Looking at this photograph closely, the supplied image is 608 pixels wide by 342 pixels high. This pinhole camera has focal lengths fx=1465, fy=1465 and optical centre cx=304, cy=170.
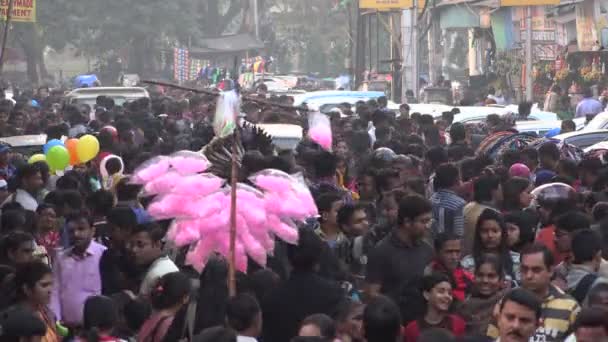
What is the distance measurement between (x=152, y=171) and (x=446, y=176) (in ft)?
10.8

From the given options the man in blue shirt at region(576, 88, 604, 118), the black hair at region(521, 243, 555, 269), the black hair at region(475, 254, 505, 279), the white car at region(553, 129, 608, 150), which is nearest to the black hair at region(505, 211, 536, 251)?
the black hair at region(475, 254, 505, 279)

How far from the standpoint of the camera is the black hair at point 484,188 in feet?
34.3

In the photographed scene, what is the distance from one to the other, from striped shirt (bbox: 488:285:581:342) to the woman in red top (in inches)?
8.5

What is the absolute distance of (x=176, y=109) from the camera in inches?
955

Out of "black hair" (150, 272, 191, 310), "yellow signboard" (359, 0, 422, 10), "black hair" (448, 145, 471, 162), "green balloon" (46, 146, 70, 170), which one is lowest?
"black hair" (150, 272, 191, 310)

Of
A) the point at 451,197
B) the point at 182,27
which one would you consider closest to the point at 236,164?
the point at 451,197

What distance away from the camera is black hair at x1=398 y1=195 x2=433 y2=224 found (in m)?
8.82

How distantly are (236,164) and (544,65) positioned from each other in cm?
2719

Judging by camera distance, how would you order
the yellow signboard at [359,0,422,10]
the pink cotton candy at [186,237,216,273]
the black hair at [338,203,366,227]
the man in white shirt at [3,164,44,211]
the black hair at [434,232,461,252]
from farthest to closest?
1. the yellow signboard at [359,0,422,10]
2. the man in white shirt at [3,164,44,211]
3. the black hair at [338,203,366,227]
4. the black hair at [434,232,461,252]
5. the pink cotton candy at [186,237,216,273]

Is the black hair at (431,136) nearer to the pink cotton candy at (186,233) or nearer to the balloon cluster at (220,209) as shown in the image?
the balloon cluster at (220,209)

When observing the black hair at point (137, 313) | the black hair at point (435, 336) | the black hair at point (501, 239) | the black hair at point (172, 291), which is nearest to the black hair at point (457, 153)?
the black hair at point (501, 239)

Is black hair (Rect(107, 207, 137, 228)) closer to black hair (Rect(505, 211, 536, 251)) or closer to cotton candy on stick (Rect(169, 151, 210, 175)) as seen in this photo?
cotton candy on stick (Rect(169, 151, 210, 175))

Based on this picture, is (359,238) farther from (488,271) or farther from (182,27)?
(182,27)

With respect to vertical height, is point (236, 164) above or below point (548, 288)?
above
